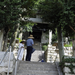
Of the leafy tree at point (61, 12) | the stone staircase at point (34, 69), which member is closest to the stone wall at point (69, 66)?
the stone staircase at point (34, 69)

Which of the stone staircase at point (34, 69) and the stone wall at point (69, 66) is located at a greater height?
the stone wall at point (69, 66)

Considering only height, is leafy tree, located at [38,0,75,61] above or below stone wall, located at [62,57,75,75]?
above

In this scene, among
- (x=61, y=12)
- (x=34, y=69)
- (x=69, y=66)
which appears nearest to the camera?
(x=69, y=66)

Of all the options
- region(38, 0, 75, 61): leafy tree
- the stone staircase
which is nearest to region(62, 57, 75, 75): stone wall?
the stone staircase

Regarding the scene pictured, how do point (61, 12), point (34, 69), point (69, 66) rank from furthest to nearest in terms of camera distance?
point (61, 12) → point (34, 69) → point (69, 66)

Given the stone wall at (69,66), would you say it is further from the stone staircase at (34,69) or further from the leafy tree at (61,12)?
the leafy tree at (61,12)

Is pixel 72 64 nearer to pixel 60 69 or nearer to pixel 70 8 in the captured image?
pixel 60 69

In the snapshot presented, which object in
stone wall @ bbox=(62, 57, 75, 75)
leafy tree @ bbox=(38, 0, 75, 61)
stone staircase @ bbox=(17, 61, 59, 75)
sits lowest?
stone staircase @ bbox=(17, 61, 59, 75)

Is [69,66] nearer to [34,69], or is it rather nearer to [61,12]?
[34,69]

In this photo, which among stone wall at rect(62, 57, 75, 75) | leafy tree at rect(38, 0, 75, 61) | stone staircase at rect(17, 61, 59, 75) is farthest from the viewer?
leafy tree at rect(38, 0, 75, 61)

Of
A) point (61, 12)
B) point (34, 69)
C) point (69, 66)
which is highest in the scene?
point (61, 12)

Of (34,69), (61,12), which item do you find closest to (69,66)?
(34,69)

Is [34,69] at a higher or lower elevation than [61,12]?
lower

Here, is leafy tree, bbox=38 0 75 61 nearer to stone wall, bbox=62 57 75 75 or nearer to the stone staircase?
the stone staircase
